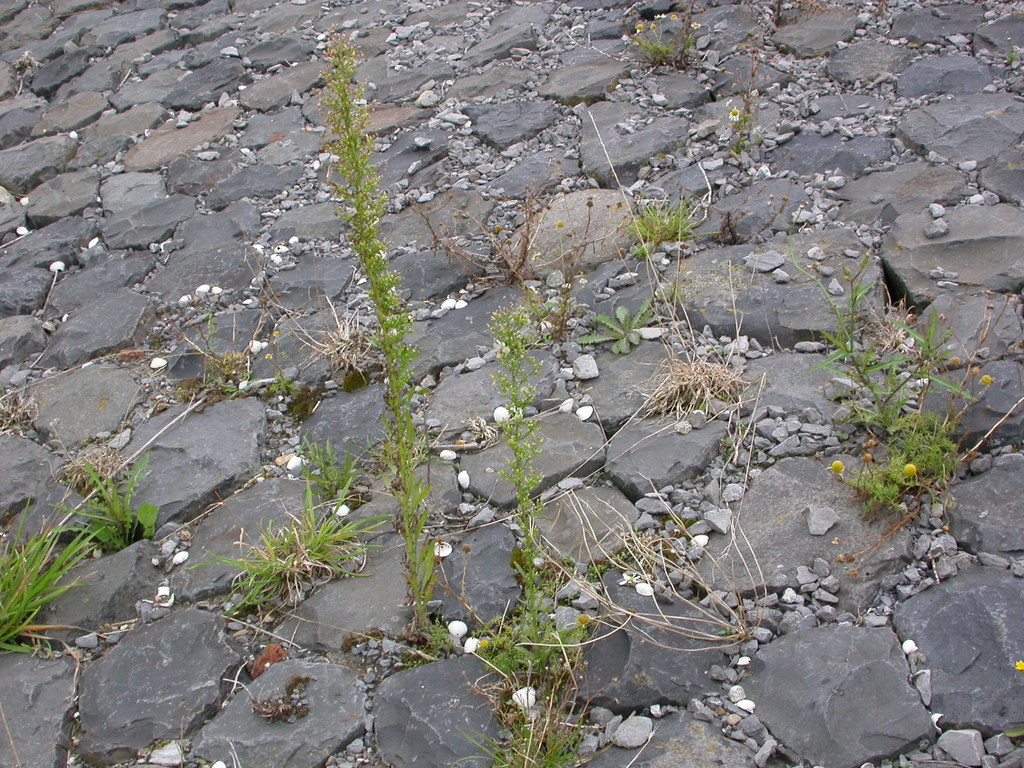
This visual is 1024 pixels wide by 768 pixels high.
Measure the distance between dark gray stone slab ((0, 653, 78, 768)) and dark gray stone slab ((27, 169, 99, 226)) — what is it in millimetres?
2605

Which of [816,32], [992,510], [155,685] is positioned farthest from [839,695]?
[816,32]

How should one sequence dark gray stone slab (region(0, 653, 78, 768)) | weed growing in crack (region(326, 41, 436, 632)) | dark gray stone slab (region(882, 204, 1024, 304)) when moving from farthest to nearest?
dark gray stone slab (region(882, 204, 1024, 304)), dark gray stone slab (region(0, 653, 78, 768)), weed growing in crack (region(326, 41, 436, 632))

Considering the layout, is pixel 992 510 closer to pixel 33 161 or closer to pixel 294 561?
pixel 294 561

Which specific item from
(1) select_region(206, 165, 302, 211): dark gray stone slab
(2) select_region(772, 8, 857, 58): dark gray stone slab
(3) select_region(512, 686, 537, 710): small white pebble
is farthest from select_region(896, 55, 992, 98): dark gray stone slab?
(3) select_region(512, 686, 537, 710): small white pebble

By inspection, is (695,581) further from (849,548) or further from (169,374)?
(169,374)

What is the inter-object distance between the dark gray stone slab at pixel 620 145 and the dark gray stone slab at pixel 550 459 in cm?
135

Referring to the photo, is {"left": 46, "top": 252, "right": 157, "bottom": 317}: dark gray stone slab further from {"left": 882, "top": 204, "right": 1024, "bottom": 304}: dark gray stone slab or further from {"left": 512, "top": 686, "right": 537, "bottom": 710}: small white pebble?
{"left": 882, "top": 204, "right": 1024, "bottom": 304}: dark gray stone slab

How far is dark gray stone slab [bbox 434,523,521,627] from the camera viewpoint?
243 cm

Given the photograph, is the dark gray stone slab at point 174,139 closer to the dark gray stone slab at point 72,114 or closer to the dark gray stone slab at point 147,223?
the dark gray stone slab at point 147,223

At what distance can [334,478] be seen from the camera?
2.87m

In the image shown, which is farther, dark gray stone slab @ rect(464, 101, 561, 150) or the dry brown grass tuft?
dark gray stone slab @ rect(464, 101, 561, 150)

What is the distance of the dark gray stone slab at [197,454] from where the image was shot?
292cm

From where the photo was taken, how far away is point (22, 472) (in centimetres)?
306

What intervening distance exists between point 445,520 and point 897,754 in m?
1.31
